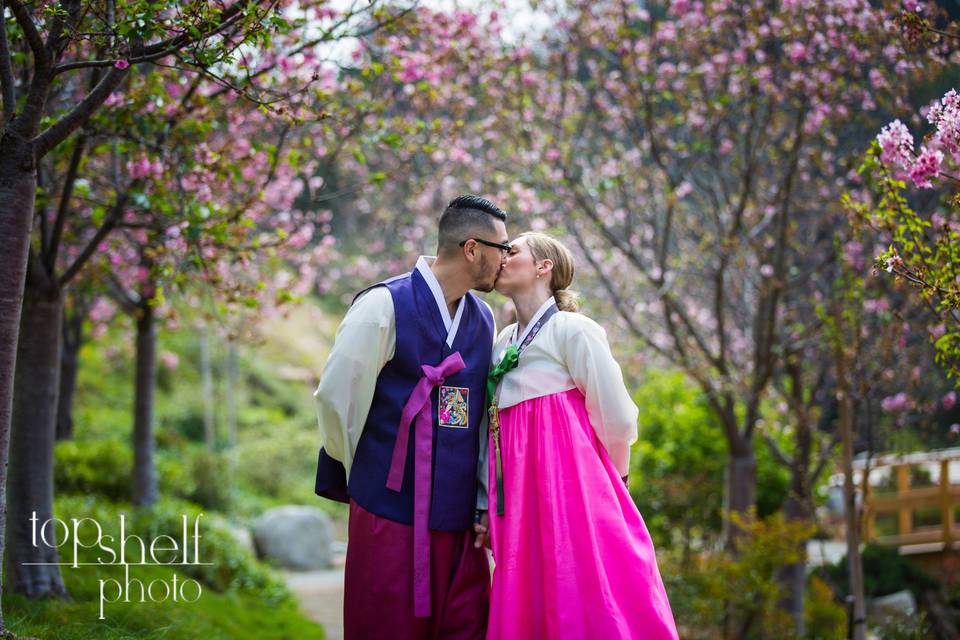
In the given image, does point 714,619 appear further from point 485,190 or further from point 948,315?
point 485,190

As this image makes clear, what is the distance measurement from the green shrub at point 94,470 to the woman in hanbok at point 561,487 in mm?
6066

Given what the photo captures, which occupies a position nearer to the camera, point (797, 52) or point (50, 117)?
point (50, 117)

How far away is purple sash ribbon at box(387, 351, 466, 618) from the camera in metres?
2.99

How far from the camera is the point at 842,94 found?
5941 millimetres

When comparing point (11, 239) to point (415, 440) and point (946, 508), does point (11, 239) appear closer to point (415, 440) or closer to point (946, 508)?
point (415, 440)

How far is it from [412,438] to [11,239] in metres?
1.53

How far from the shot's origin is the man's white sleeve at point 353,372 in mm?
2984

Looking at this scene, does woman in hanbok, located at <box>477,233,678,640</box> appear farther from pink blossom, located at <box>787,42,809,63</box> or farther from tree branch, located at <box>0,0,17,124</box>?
pink blossom, located at <box>787,42,809,63</box>

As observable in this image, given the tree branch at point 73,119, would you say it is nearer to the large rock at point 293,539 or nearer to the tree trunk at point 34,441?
the tree trunk at point 34,441

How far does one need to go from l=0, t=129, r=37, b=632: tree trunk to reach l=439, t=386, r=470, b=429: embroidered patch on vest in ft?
4.74

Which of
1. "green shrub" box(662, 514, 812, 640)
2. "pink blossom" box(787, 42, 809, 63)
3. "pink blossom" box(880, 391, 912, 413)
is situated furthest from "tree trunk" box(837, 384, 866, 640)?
"pink blossom" box(787, 42, 809, 63)

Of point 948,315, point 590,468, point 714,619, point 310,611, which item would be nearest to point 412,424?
point 590,468

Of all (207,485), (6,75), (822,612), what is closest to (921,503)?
(822,612)

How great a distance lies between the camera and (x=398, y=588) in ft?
9.86
